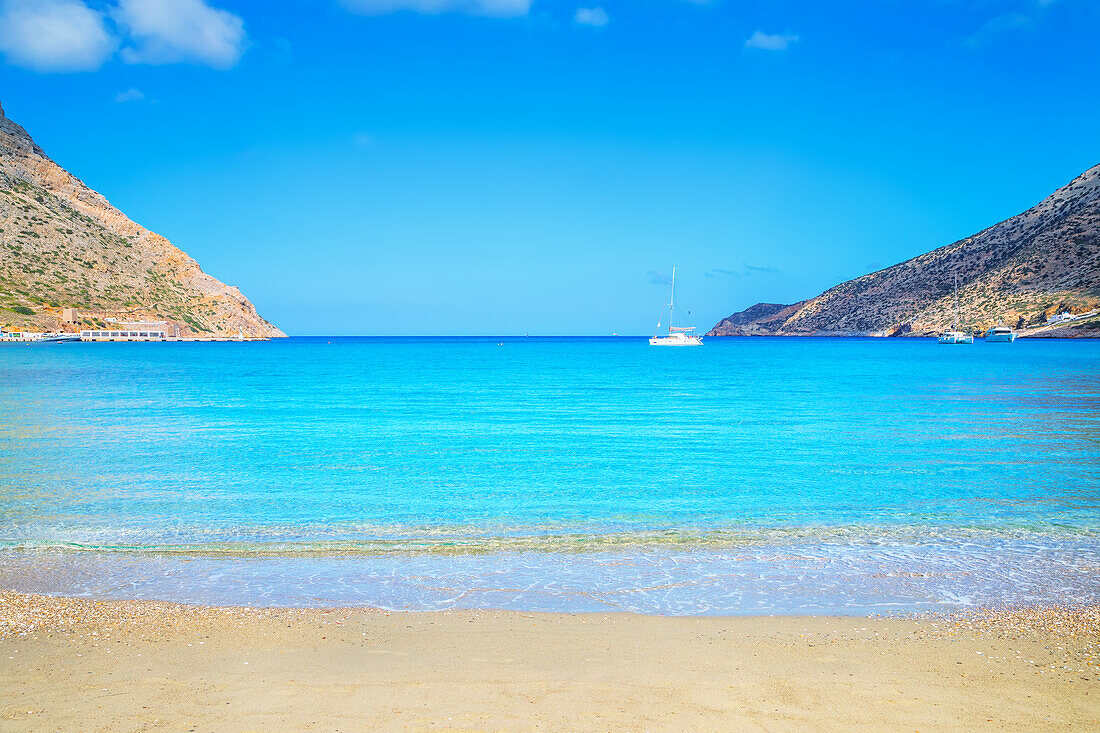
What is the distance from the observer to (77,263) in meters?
116

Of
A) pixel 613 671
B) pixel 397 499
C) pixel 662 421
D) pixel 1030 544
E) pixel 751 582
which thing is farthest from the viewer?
pixel 662 421

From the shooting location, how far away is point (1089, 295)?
377 ft

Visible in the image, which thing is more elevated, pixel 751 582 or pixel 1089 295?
pixel 1089 295

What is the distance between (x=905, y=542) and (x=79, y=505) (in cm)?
1262

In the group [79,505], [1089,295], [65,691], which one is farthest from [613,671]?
[1089,295]

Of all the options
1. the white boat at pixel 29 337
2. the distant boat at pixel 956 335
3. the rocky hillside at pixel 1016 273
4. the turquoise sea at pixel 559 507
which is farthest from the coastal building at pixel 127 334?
the rocky hillside at pixel 1016 273

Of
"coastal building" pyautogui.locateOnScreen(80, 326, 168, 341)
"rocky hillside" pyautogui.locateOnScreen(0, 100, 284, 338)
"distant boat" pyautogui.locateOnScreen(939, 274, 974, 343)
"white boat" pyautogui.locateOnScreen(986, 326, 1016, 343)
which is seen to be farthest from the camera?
"distant boat" pyautogui.locateOnScreen(939, 274, 974, 343)

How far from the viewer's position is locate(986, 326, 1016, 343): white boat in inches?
4616

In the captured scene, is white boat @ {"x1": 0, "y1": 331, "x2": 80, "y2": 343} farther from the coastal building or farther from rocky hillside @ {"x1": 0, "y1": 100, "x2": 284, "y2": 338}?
the coastal building

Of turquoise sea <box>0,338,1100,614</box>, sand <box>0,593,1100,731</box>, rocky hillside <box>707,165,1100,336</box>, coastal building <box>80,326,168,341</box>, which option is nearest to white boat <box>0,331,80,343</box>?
coastal building <box>80,326,168,341</box>

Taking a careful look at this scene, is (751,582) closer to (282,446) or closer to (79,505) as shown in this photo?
(79,505)

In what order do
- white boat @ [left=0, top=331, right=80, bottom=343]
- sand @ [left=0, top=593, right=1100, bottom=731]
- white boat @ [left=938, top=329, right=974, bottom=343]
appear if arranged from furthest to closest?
white boat @ [left=938, top=329, right=974, bottom=343] → white boat @ [left=0, top=331, right=80, bottom=343] → sand @ [left=0, top=593, right=1100, bottom=731]

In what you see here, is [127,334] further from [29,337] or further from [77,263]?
[29,337]

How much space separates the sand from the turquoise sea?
0.61 metres
